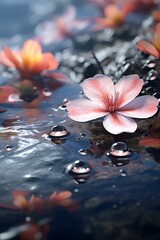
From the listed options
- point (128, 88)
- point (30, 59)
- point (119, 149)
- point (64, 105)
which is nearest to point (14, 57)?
point (30, 59)

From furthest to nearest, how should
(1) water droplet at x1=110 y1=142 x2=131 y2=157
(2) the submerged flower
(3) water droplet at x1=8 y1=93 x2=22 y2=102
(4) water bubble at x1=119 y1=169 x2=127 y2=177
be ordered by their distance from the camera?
1. (3) water droplet at x1=8 y1=93 x2=22 y2=102
2. (2) the submerged flower
3. (1) water droplet at x1=110 y1=142 x2=131 y2=157
4. (4) water bubble at x1=119 y1=169 x2=127 y2=177

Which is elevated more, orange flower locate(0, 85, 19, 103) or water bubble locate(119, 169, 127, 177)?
orange flower locate(0, 85, 19, 103)

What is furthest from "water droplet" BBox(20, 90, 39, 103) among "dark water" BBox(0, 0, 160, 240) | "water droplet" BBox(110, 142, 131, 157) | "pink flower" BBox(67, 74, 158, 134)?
"water droplet" BBox(110, 142, 131, 157)

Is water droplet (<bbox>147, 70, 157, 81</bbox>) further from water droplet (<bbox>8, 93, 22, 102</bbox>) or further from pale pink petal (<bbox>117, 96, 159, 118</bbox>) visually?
water droplet (<bbox>8, 93, 22, 102</bbox>)

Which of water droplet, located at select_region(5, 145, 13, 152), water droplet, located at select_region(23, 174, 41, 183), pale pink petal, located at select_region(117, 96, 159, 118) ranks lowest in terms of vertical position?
water droplet, located at select_region(23, 174, 41, 183)

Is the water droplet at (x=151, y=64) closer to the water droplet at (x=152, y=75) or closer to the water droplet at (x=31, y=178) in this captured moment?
the water droplet at (x=152, y=75)

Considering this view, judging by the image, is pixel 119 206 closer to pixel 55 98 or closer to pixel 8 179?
pixel 8 179
